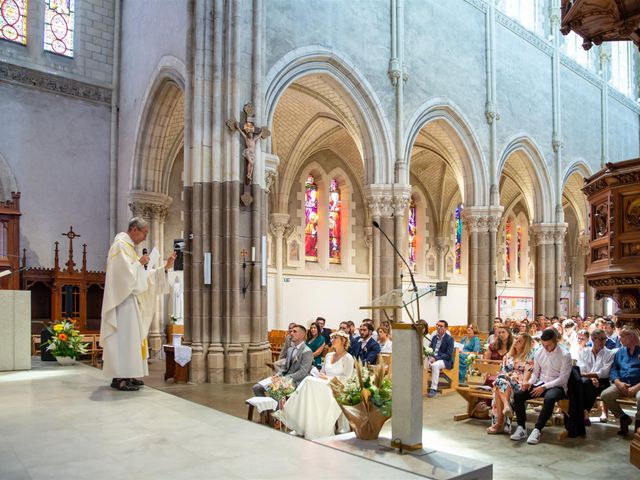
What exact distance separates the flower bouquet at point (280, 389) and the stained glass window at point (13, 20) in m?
13.4

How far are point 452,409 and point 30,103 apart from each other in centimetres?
1309

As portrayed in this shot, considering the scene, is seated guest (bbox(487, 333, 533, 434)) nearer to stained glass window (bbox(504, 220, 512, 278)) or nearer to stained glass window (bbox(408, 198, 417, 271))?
stained glass window (bbox(408, 198, 417, 271))

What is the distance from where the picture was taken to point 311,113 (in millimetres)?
19047

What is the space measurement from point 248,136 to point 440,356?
5.22 m

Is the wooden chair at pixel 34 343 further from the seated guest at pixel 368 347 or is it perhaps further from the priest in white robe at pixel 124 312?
the priest in white robe at pixel 124 312

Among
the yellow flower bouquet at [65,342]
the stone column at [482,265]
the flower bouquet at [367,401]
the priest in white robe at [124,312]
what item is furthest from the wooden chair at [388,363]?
the stone column at [482,265]

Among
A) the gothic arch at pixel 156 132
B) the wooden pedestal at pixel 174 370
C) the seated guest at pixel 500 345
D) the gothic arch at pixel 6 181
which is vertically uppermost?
the gothic arch at pixel 156 132

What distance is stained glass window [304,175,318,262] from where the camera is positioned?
21734 millimetres

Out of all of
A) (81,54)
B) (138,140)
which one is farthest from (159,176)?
(81,54)

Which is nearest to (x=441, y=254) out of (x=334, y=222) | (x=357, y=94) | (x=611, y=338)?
(x=334, y=222)

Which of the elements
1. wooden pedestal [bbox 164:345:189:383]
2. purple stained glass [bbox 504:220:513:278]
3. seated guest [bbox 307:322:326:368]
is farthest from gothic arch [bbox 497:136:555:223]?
wooden pedestal [bbox 164:345:189:383]

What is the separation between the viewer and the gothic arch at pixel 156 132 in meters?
15.2

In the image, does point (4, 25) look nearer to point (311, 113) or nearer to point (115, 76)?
point (115, 76)

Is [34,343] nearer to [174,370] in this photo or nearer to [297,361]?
[174,370]
